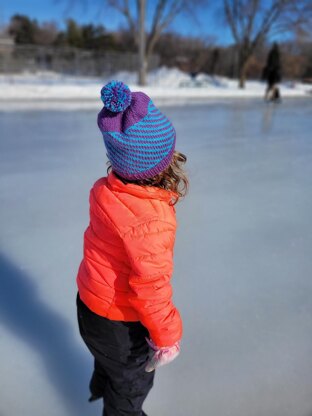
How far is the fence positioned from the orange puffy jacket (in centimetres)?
1673

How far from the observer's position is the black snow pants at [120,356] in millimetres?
842

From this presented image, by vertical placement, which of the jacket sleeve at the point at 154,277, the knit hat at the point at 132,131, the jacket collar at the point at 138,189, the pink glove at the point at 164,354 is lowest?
the pink glove at the point at 164,354

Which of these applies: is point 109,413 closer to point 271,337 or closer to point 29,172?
point 271,337

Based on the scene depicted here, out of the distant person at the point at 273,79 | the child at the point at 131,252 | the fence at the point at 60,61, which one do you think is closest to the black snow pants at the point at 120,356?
the child at the point at 131,252

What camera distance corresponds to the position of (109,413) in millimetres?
893

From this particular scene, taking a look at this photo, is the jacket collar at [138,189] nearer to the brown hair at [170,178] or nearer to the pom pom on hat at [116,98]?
the brown hair at [170,178]

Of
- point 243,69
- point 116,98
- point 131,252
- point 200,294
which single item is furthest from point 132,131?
point 243,69

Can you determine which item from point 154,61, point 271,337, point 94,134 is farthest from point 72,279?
point 154,61

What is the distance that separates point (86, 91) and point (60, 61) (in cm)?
716

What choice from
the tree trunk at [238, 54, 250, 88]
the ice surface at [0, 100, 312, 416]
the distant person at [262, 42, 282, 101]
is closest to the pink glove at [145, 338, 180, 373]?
the ice surface at [0, 100, 312, 416]

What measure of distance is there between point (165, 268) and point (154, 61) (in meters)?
20.1

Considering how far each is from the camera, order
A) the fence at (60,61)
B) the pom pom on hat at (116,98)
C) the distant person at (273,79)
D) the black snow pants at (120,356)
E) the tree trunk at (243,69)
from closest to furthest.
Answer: the pom pom on hat at (116,98) < the black snow pants at (120,356) < the distant person at (273,79) < the fence at (60,61) < the tree trunk at (243,69)

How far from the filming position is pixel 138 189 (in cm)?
76

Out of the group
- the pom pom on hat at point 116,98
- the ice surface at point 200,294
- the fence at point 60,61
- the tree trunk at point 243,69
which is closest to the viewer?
A: the pom pom on hat at point 116,98
